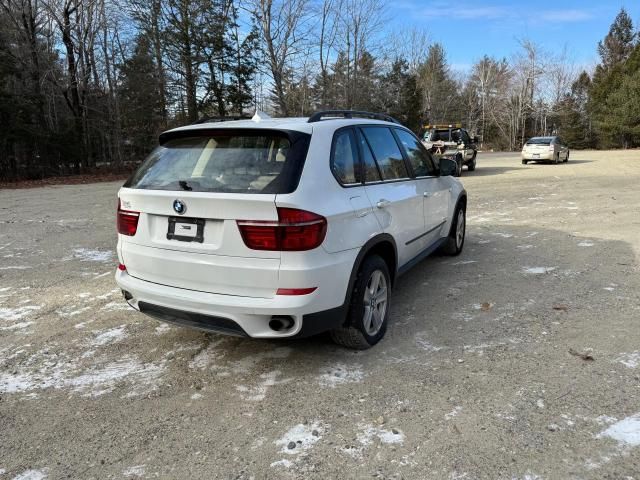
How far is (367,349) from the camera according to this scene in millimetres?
3770

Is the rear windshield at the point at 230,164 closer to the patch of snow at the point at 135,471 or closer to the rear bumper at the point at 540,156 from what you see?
the patch of snow at the point at 135,471

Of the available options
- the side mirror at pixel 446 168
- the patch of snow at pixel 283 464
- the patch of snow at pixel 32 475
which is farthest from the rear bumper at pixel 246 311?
the side mirror at pixel 446 168

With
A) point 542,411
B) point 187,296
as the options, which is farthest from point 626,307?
point 187,296

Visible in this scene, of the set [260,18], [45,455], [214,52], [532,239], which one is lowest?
[45,455]

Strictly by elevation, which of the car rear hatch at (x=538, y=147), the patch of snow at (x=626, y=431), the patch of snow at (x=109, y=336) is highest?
the car rear hatch at (x=538, y=147)

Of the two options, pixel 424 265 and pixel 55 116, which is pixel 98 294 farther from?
pixel 55 116

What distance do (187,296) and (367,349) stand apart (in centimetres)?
144

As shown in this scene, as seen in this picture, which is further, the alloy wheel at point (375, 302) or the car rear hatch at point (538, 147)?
the car rear hatch at point (538, 147)

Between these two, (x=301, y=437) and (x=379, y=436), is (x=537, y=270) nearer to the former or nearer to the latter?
(x=379, y=436)

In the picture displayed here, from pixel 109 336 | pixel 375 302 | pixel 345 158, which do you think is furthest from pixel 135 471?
pixel 345 158

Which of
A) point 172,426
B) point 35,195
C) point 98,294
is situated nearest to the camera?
point 172,426

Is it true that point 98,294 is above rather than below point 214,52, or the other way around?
below

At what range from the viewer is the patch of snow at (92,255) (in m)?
6.71

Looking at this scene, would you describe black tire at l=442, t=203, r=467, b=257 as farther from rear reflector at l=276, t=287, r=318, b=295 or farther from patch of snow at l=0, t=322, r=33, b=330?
patch of snow at l=0, t=322, r=33, b=330
